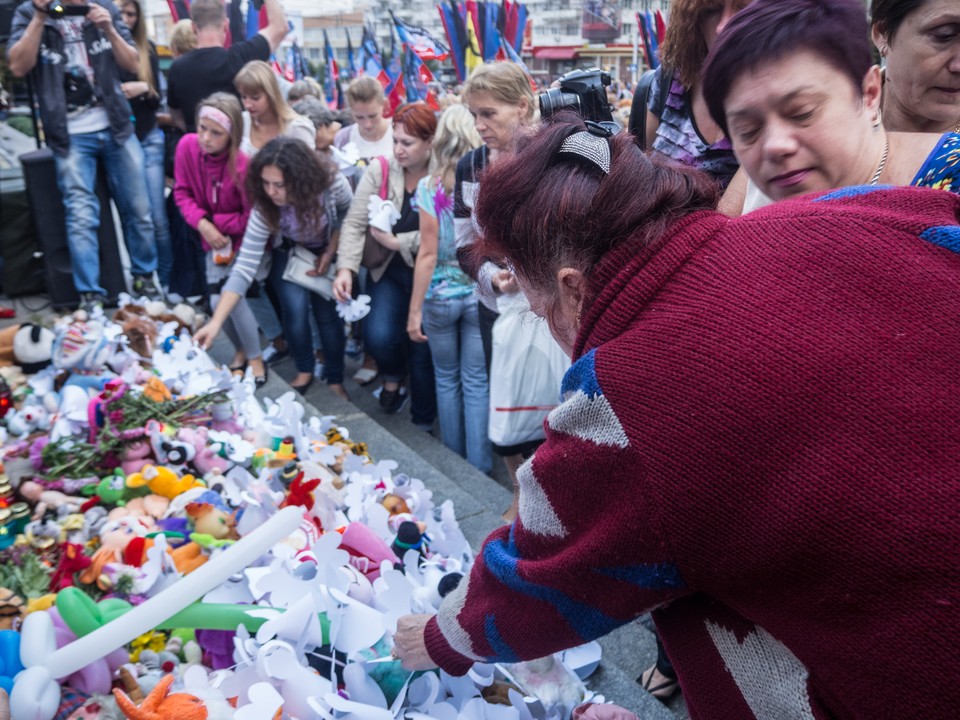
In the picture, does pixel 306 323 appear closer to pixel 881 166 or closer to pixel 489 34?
pixel 881 166

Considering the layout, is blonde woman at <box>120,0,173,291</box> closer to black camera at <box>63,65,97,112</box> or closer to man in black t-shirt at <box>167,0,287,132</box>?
man in black t-shirt at <box>167,0,287,132</box>

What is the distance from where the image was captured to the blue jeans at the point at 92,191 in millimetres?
4676

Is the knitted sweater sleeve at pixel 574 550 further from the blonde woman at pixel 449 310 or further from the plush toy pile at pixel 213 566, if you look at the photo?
the blonde woman at pixel 449 310

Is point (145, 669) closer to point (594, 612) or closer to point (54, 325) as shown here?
point (594, 612)

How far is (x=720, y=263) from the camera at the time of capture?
0.93m

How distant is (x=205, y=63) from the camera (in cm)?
496

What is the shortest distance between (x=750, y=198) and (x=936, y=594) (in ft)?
3.72

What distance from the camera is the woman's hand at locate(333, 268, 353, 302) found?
12.8 feet

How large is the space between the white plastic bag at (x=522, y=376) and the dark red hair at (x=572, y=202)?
1495mm

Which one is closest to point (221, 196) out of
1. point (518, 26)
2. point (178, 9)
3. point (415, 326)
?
point (415, 326)

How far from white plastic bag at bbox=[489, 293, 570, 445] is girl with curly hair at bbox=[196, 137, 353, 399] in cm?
157

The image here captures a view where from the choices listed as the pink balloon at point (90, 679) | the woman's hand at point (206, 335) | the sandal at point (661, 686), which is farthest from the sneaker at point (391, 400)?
the pink balloon at point (90, 679)

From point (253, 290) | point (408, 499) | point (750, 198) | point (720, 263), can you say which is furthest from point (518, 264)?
point (253, 290)

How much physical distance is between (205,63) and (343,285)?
81.8 inches
